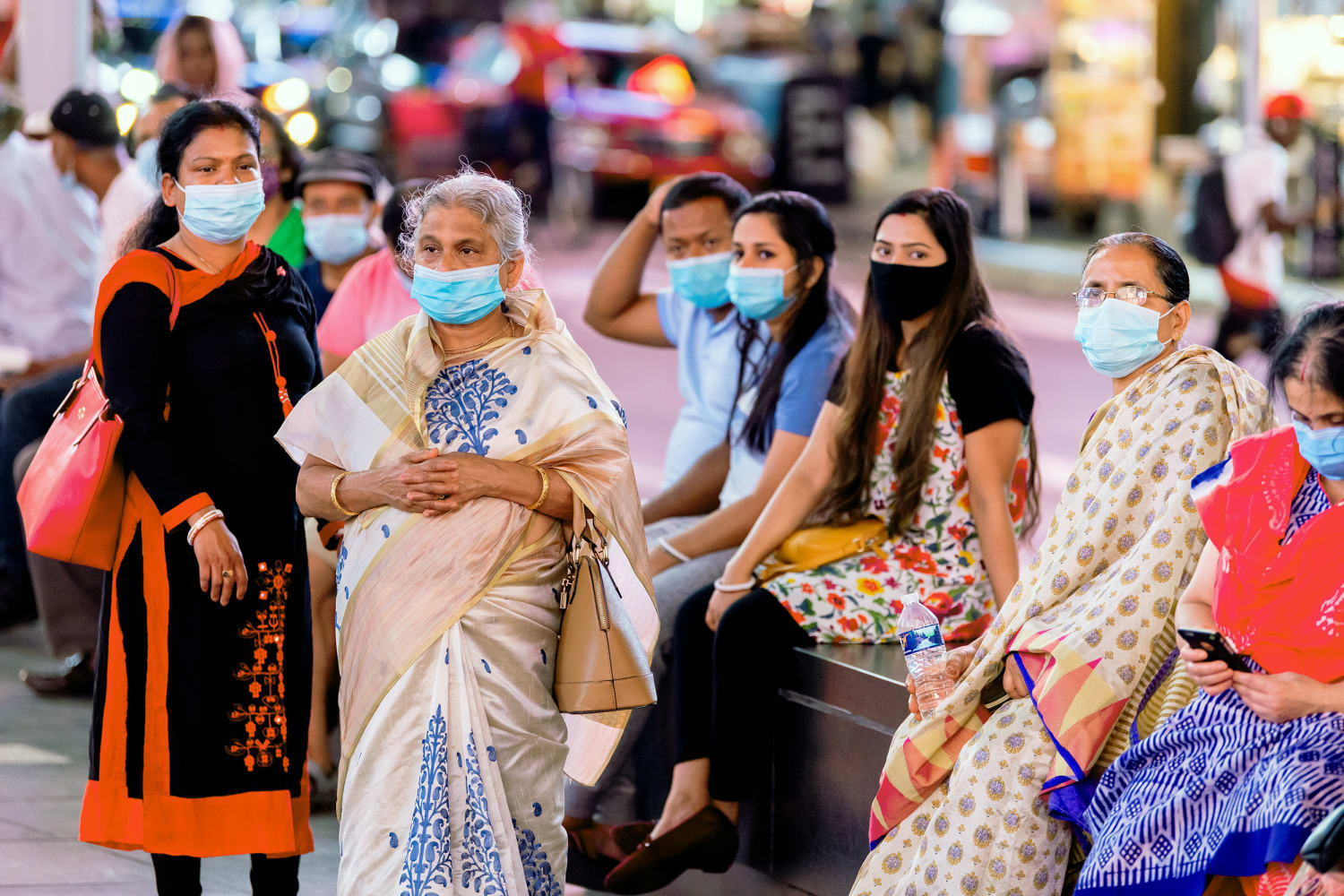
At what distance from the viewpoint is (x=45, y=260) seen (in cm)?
666

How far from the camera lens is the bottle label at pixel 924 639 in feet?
11.6

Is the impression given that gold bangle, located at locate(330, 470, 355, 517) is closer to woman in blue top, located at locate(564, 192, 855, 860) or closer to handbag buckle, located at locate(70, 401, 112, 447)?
handbag buckle, located at locate(70, 401, 112, 447)

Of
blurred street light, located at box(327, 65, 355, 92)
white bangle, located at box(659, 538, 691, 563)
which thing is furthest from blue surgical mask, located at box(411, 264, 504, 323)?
blurred street light, located at box(327, 65, 355, 92)

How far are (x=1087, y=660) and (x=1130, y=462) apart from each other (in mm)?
397

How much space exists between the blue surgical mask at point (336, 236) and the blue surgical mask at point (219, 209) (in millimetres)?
1632

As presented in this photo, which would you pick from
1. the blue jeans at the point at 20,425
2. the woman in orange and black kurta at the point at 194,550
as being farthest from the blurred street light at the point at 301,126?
the woman in orange and black kurta at the point at 194,550

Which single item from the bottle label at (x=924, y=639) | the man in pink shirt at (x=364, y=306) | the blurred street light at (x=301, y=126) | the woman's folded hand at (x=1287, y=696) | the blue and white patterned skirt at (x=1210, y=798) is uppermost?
the blurred street light at (x=301, y=126)

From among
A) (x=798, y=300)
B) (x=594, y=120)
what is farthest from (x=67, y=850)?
(x=594, y=120)

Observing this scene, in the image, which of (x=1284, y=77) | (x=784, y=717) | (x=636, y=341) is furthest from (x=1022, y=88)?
(x=784, y=717)

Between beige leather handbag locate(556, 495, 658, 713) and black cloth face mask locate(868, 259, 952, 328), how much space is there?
1.02 metres

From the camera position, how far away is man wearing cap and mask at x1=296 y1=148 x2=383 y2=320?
17.7ft

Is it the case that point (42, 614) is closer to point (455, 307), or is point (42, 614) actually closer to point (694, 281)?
point (694, 281)

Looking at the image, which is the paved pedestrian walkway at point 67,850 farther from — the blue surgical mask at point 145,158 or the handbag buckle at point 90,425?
the blue surgical mask at point 145,158

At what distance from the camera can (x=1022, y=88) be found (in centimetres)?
1644
